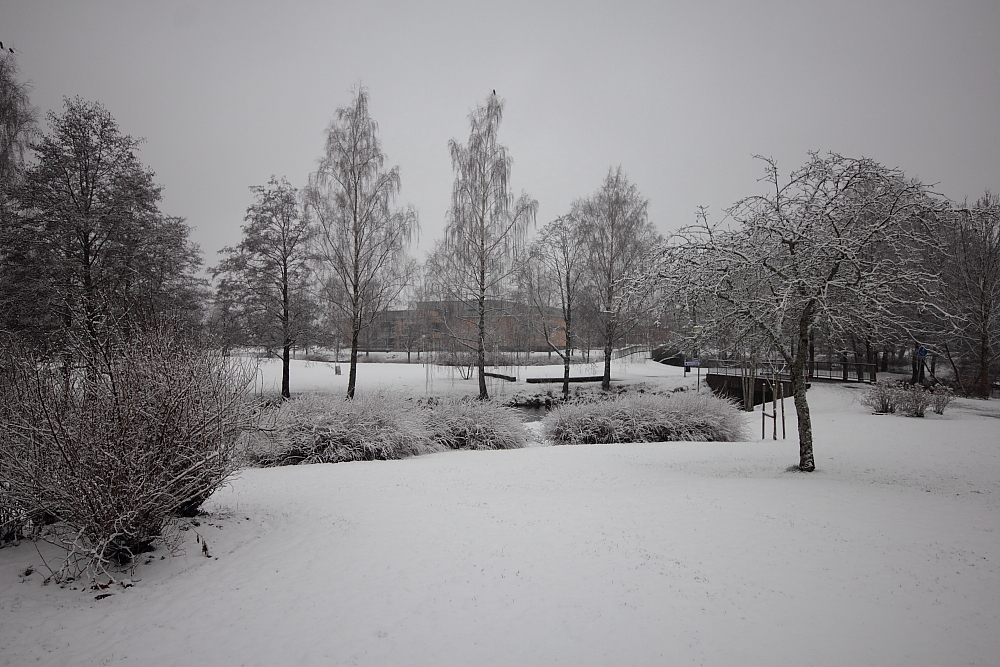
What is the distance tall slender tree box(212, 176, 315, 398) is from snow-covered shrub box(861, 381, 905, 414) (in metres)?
20.9

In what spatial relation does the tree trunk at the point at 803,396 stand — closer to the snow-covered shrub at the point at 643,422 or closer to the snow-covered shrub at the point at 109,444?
the snow-covered shrub at the point at 643,422

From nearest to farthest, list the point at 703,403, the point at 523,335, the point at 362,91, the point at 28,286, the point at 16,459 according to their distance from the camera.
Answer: the point at 16,459 → the point at 28,286 → the point at 703,403 → the point at 362,91 → the point at 523,335

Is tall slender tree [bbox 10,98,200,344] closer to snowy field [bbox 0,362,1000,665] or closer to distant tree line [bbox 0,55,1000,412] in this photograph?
distant tree line [bbox 0,55,1000,412]

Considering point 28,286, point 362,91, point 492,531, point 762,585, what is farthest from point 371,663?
point 362,91

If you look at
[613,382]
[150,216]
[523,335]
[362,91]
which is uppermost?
[362,91]

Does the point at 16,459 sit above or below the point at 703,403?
above

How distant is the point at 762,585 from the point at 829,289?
17.6 ft

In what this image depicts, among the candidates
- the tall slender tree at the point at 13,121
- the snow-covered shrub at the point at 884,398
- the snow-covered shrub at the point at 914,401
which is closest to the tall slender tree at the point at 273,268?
the tall slender tree at the point at 13,121

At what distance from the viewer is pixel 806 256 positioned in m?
7.11

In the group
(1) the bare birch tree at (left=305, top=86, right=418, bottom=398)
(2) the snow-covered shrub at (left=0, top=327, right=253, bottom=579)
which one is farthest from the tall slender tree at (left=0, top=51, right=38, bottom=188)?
(2) the snow-covered shrub at (left=0, top=327, right=253, bottom=579)

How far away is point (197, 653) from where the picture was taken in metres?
2.87

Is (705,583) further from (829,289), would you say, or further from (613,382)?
(613,382)

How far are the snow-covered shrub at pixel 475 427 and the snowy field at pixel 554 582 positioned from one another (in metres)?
4.80

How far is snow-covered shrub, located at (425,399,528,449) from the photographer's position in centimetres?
1155
